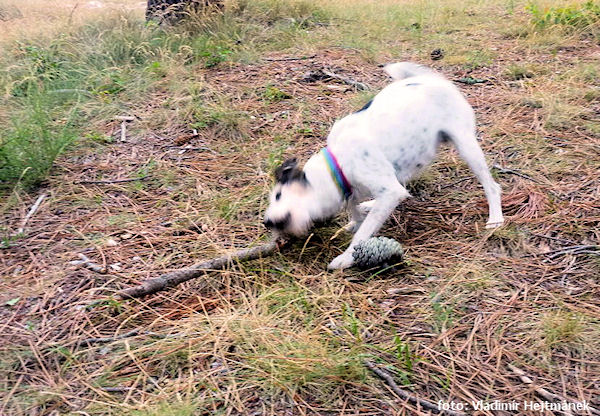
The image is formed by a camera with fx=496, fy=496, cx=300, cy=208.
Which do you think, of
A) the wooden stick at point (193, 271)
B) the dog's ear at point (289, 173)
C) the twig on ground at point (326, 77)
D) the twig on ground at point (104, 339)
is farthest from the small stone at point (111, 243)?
the twig on ground at point (326, 77)

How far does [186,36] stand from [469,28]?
12.3 ft

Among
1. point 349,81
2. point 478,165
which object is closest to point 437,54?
point 349,81

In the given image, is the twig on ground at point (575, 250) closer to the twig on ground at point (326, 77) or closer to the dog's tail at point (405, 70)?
the dog's tail at point (405, 70)

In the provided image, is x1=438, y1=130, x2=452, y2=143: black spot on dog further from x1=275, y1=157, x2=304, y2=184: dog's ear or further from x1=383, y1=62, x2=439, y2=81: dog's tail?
x1=275, y1=157, x2=304, y2=184: dog's ear

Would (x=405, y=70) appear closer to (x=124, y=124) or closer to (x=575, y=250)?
(x=575, y=250)

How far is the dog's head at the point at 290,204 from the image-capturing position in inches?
108

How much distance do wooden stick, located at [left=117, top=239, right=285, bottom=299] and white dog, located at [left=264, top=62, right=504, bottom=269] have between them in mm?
140

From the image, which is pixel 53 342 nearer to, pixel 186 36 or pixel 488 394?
pixel 488 394

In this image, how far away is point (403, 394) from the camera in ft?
6.08

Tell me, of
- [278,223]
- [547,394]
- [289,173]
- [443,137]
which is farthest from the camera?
[443,137]

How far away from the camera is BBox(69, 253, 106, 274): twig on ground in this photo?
262 cm

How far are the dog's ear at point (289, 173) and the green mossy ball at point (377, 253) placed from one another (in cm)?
56

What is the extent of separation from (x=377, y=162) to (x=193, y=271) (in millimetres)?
1233

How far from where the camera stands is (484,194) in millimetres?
3342
